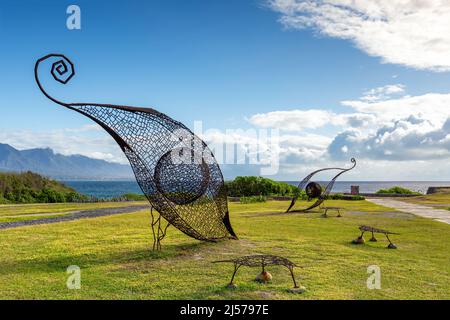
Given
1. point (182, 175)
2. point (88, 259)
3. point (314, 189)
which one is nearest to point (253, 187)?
point (314, 189)

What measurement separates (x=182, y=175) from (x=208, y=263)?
227 cm

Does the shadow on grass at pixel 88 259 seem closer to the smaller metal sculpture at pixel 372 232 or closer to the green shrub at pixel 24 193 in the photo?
the smaller metal sculpture at pixel 372 232

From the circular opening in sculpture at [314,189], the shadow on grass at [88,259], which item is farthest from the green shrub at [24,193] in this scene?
the shadow on grass at [88,259]

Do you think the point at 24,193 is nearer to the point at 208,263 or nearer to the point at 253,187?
the point at 253,187

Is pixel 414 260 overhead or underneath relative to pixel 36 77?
underneath

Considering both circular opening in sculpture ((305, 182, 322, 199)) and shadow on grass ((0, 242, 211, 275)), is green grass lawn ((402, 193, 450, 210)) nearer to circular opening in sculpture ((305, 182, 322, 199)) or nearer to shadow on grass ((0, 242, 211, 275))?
circular opening in sculpture ((305, 182, 322, 199))

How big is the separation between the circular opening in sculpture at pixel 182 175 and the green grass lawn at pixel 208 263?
1.52 metres

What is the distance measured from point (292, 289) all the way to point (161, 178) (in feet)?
13.3

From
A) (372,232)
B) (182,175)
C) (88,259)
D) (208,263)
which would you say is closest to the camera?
(208,263)

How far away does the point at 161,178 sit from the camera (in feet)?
30.2

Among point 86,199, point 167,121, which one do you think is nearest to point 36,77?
point 167,121

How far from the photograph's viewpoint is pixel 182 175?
9641mm
